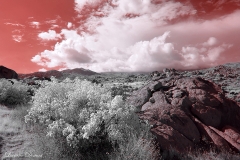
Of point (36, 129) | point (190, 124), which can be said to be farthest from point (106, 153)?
point (190, 124)

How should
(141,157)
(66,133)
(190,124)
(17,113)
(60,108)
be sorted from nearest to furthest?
(141,157) < (66,133) < (60,108) < (190,124) < (17,113)

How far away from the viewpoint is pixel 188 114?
9.65 m

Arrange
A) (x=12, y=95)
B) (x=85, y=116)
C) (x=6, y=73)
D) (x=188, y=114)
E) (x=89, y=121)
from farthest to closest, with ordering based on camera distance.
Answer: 1. (x=6, y=73)
2. (x=12, y=95)
3. (x=188, y=114)
4. (x=85, y=116)
5. (x=89, y=121)

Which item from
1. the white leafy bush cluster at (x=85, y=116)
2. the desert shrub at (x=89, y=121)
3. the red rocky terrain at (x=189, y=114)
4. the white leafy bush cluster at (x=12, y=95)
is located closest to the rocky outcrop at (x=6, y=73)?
the white leafy bush cluster at (x=12, y=95)

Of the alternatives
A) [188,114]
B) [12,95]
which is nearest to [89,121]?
[188,114]

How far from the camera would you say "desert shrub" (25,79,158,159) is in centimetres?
606

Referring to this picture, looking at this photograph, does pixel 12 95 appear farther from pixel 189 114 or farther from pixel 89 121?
pixel 189 114

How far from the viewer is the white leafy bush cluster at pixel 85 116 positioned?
6.04m

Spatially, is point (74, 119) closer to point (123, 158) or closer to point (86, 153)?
point (86, 153)

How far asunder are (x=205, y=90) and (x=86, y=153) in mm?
7257

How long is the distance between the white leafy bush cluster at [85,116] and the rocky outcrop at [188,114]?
1.53 meters

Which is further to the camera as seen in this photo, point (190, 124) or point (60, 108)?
point (190, 124)

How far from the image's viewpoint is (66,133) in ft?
20.0

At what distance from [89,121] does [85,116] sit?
0.39 metres
